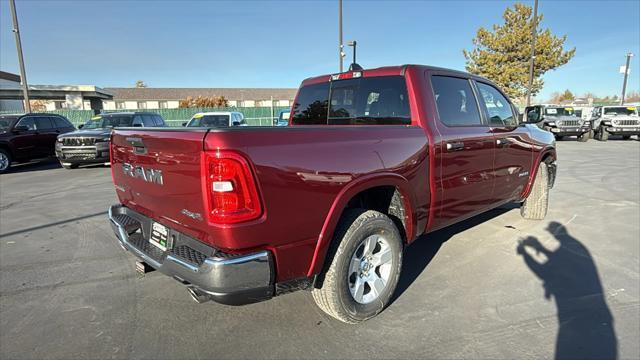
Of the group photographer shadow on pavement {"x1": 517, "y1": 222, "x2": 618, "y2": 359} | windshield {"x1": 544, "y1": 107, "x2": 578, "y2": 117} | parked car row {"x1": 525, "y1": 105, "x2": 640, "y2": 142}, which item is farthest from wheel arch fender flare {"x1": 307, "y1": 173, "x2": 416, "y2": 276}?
windshield {"x1": 544, "y1": 107, "x2": 578, "y2": 117}

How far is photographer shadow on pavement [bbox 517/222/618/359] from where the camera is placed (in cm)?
260

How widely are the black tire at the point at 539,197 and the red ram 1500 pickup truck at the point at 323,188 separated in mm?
1516

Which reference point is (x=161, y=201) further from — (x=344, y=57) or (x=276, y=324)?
(x=344, y=57)

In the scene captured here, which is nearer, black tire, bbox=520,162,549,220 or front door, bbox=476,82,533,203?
front door, bbox=476,82,533,203

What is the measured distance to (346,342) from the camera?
2.71 m

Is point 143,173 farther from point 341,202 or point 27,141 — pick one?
point 27,141

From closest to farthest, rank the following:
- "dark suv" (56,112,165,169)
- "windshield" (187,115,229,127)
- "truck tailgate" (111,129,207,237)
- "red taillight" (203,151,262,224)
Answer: "red taillight" (203,151,262,224) → "truck tailgate" (111,129,207,237) → "dark suv" (56,112,165,169) → "windshield" (187,115,229,127)

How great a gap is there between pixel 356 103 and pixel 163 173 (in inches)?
83.9

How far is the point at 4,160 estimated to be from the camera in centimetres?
1130

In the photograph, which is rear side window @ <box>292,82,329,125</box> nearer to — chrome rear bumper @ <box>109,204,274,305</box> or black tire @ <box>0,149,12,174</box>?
chrome rear bumper @ <box>109,204,274,305</box>

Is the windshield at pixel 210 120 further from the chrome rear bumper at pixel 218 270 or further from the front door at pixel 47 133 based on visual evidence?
the chrome rear bumper at pixel 218 270

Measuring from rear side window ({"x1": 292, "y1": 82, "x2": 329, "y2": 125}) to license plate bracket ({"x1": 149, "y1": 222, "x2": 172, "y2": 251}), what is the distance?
2212 mm

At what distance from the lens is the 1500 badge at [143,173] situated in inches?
103

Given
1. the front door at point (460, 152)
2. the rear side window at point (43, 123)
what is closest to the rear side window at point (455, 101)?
the front door at point (460, 152)
